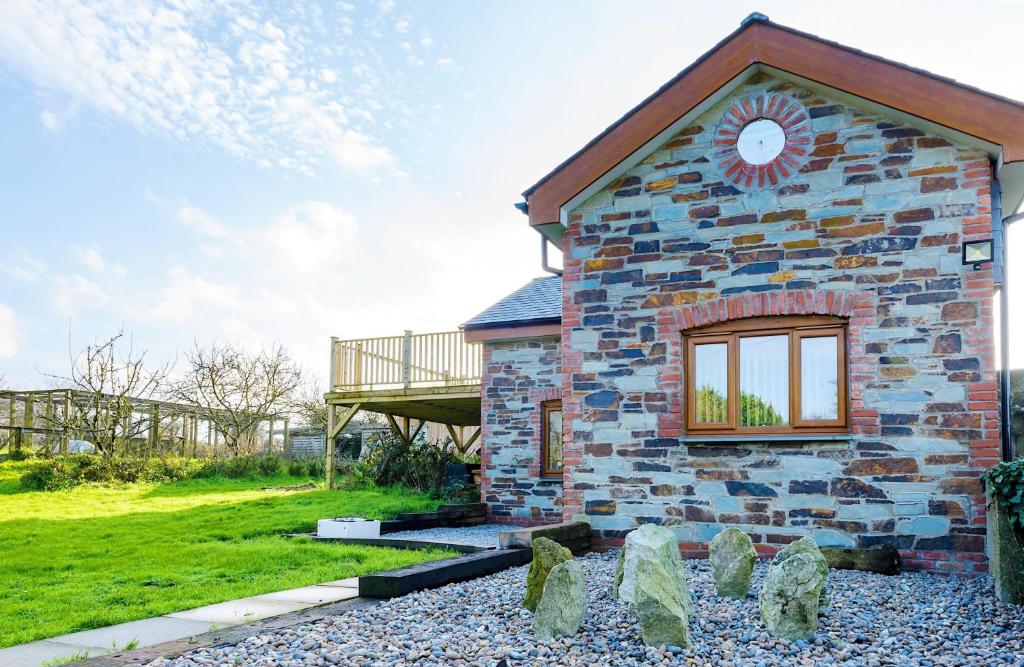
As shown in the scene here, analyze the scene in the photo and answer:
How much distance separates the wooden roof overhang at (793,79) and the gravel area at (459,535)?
13.0 ft

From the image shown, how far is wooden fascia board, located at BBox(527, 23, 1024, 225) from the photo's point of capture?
21.2ft

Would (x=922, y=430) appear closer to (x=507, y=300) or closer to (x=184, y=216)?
(x=507, y=300)

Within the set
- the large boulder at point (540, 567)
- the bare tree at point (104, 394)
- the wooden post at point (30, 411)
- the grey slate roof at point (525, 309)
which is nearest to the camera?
the large boulder at point (540, 567)

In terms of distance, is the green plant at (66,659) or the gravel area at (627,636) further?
the gravel area at (627,636)

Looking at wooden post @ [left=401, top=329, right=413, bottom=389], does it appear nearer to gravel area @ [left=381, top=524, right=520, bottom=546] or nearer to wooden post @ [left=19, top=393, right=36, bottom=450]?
gravel area @ [left=381, top=524, right=520, bottom=546]

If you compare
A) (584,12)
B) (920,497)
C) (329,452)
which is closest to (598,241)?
(584,12)

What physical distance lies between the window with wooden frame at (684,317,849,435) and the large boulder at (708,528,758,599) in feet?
6.92

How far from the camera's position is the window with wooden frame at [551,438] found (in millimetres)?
11891

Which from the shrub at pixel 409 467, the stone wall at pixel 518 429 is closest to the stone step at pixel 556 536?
the stone wall at pixel 518 429

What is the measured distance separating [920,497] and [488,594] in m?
3.91

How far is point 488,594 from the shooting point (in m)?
5.19

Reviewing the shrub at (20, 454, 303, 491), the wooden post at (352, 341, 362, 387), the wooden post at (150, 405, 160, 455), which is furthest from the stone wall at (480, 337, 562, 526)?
the wooden post at (150, 405, 160, 455)

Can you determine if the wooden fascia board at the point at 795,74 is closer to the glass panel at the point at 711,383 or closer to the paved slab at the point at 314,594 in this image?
the glass panel at the point at 711,383

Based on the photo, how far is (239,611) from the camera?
4980mm
